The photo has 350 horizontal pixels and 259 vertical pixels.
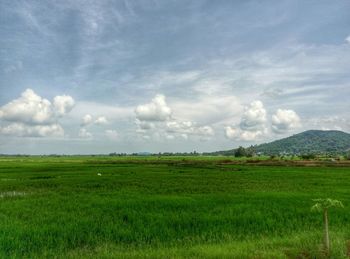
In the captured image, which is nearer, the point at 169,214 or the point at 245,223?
the point at 245,223

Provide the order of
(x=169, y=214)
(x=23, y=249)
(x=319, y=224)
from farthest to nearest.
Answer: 1. (x=169, y=214)
2. (x=319, y=224)
3. (x=23, y=249)

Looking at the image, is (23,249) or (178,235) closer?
(23,249)

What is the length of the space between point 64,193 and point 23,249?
12.1 meters

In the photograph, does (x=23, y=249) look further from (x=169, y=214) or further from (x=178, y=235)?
(x=169, y=214)

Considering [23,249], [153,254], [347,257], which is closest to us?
[347,257]

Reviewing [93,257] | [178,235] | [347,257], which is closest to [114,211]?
[178,235]

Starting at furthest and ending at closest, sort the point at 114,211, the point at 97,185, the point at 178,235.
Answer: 1. the point at 97,185
2. the point at 114,211
3. the point at 178,235

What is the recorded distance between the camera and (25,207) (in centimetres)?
1459

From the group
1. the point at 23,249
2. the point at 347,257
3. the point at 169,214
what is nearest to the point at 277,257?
the point at 347,257

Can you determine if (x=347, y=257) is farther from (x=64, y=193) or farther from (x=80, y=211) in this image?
(x=64, y=193)

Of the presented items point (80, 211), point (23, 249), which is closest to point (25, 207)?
point (80, 211)

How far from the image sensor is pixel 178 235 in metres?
9.73

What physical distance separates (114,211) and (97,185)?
12.0 metres

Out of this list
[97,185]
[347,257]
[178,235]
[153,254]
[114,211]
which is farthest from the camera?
[97,185]
